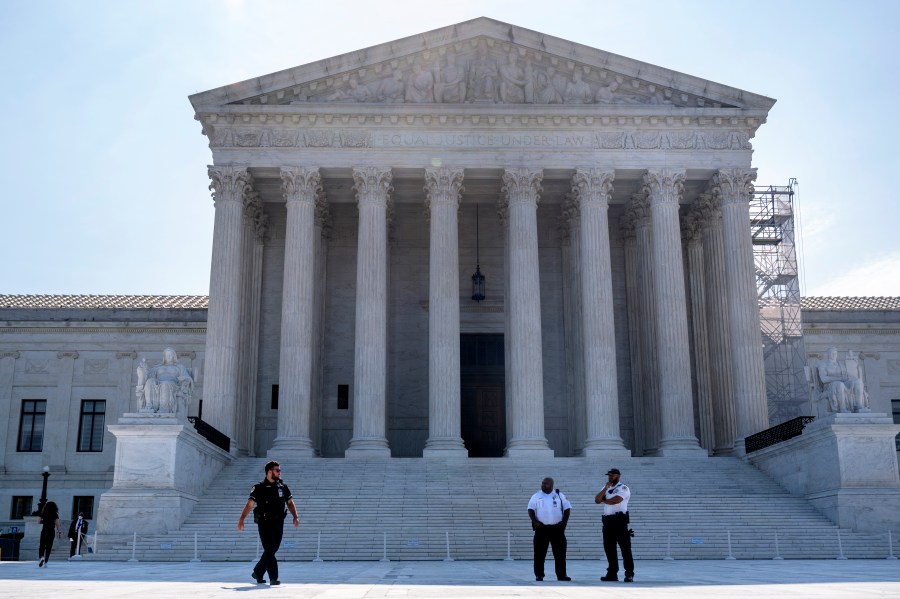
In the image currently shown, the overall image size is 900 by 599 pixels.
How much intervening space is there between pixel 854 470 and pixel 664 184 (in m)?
15.0

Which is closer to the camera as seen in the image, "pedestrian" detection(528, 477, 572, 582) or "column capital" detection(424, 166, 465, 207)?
"pedestrian" detection(528, 477, 572, 582)

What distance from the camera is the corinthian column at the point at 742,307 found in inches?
1521

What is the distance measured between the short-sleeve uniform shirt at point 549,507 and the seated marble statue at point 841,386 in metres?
18.1

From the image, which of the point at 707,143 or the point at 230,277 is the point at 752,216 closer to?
the point at 707,143

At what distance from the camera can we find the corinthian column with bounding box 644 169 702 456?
127 feet

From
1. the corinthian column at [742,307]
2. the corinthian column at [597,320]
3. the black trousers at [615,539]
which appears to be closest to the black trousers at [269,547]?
the black trousers at [615,539]

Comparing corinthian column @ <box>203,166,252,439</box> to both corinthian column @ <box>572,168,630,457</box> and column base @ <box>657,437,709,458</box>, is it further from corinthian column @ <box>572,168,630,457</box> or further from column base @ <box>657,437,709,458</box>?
column base @ <box>657,437,709,458</box>

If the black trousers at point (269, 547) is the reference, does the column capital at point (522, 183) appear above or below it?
above

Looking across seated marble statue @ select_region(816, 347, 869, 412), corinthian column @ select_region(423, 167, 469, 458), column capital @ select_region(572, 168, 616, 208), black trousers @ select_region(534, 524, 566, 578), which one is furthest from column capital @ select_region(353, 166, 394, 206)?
black trousers @ select_region(534, 524, 566, 578)

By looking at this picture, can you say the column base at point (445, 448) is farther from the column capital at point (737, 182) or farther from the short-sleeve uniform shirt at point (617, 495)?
the short-sleeve uniform shirt at point (617, 495)

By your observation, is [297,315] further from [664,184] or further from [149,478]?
[664,184]

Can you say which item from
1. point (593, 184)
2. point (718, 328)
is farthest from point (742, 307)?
point (593, 184)

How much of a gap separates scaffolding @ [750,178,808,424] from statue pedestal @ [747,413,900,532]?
14.9 metres

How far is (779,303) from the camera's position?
5047cm
